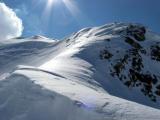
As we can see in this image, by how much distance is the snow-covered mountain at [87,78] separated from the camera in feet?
24.7

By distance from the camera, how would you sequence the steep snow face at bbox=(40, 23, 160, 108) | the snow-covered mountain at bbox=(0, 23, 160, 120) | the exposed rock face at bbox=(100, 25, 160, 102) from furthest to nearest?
the exposed rock face at bbox=(100, 25, 160, 102), the steep snow face at bbox=(40, 23, 160, 108), the snow-covered mountain at bbox=(0, 23, 160, 120)

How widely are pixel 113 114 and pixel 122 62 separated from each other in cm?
3035

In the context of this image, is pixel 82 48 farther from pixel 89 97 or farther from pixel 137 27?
pixel 89 97

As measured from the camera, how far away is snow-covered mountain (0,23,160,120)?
24.7ft

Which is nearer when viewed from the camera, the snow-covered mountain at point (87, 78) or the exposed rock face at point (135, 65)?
the snow-covered mountain at point (87, 78)

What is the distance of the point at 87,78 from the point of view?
23219 millimetres

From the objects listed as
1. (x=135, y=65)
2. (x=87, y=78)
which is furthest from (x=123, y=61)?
(x=87, y=78)

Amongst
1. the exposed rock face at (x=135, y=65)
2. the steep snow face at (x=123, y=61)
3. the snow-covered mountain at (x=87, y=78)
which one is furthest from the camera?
the exposed rock face at (x=135, y=65)

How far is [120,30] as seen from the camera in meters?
46.8

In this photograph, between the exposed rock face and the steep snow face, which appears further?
the exposed rock face

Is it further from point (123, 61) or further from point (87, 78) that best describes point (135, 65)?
point (87, 78)

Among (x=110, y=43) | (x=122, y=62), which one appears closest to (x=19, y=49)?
(x=110, y=43)

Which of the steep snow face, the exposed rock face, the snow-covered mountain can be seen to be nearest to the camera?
the snow-covered mountain

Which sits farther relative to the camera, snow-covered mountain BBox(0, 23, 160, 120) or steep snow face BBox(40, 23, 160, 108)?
steep snow face BBox(40, 23, 160, 108)
